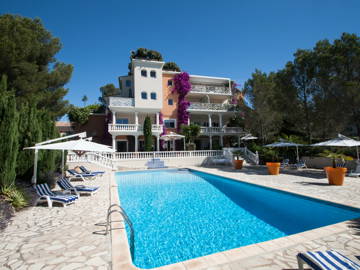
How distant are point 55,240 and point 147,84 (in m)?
23.2

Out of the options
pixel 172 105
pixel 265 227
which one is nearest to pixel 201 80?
pixel 172 105

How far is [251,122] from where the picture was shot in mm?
24531

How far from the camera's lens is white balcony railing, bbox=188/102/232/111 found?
26.9 meters

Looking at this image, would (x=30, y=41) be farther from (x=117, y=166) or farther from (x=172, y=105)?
(x=172, y=105)

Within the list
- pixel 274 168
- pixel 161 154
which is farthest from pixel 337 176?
pixel 161 154

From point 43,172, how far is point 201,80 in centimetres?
2412

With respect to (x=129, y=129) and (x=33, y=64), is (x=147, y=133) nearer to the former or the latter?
(x=129, y=129)

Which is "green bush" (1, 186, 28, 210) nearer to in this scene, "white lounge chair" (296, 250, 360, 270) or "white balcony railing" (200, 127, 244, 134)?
"white lounge chair" (296, 250, 360, 270)

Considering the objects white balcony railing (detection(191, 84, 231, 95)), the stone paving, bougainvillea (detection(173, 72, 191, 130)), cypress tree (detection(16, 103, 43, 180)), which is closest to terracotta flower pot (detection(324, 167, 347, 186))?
the stone paving

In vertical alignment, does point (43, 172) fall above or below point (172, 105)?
below

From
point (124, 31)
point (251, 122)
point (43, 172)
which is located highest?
point (124, 31)

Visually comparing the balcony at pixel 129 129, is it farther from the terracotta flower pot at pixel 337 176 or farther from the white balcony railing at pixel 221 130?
the terracotta flower pot at pixel 337 176

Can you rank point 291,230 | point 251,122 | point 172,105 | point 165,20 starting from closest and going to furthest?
point 291,230, point 165,20, point 251,122, point 172,105

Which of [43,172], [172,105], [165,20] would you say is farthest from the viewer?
[172,105]
